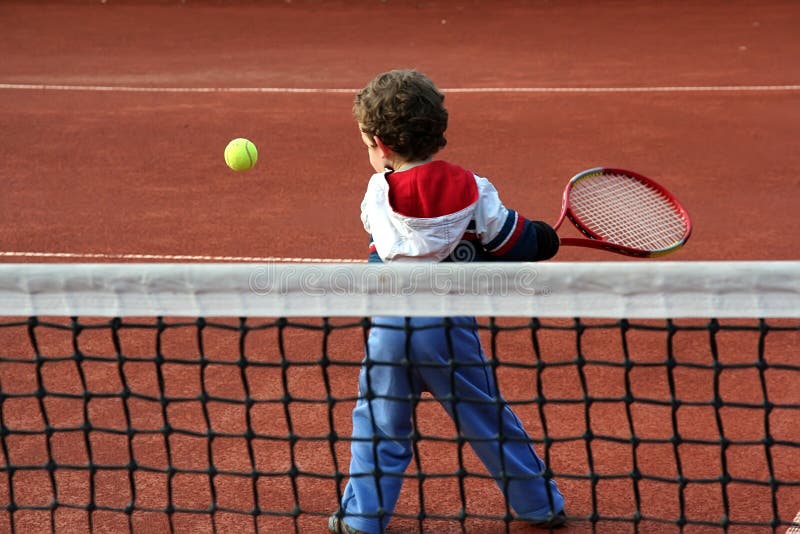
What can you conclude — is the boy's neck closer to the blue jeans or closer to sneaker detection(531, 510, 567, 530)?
the blue jeans

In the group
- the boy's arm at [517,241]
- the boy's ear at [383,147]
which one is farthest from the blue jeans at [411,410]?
the boy's ear at [383,147]

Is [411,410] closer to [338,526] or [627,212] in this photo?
[338,526]

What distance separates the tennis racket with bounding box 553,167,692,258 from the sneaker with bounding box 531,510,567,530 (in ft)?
3.41

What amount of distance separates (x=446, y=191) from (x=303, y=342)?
232 centimetres

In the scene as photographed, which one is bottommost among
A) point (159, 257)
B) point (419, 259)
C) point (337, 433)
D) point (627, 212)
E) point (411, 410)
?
point (159, 257)

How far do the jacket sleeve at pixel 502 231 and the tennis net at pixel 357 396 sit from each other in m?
0.24

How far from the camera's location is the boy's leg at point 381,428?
3.32 meters

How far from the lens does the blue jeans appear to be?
3301mm

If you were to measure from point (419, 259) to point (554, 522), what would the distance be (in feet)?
3.37

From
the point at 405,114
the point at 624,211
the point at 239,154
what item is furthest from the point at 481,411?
the point at 239,154

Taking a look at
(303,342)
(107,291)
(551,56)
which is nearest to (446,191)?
(107,291)

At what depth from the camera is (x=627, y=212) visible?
174 inches

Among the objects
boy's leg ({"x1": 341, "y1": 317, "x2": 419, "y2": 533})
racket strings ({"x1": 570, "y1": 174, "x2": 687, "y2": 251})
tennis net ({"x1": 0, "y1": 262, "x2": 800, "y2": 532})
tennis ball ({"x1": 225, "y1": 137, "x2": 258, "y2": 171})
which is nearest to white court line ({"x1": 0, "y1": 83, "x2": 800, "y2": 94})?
tennis ball ({"x1": 225, "y1": 137, "x2": 258, "y2": 171})

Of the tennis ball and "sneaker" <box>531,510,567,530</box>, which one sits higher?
the tennis ball
